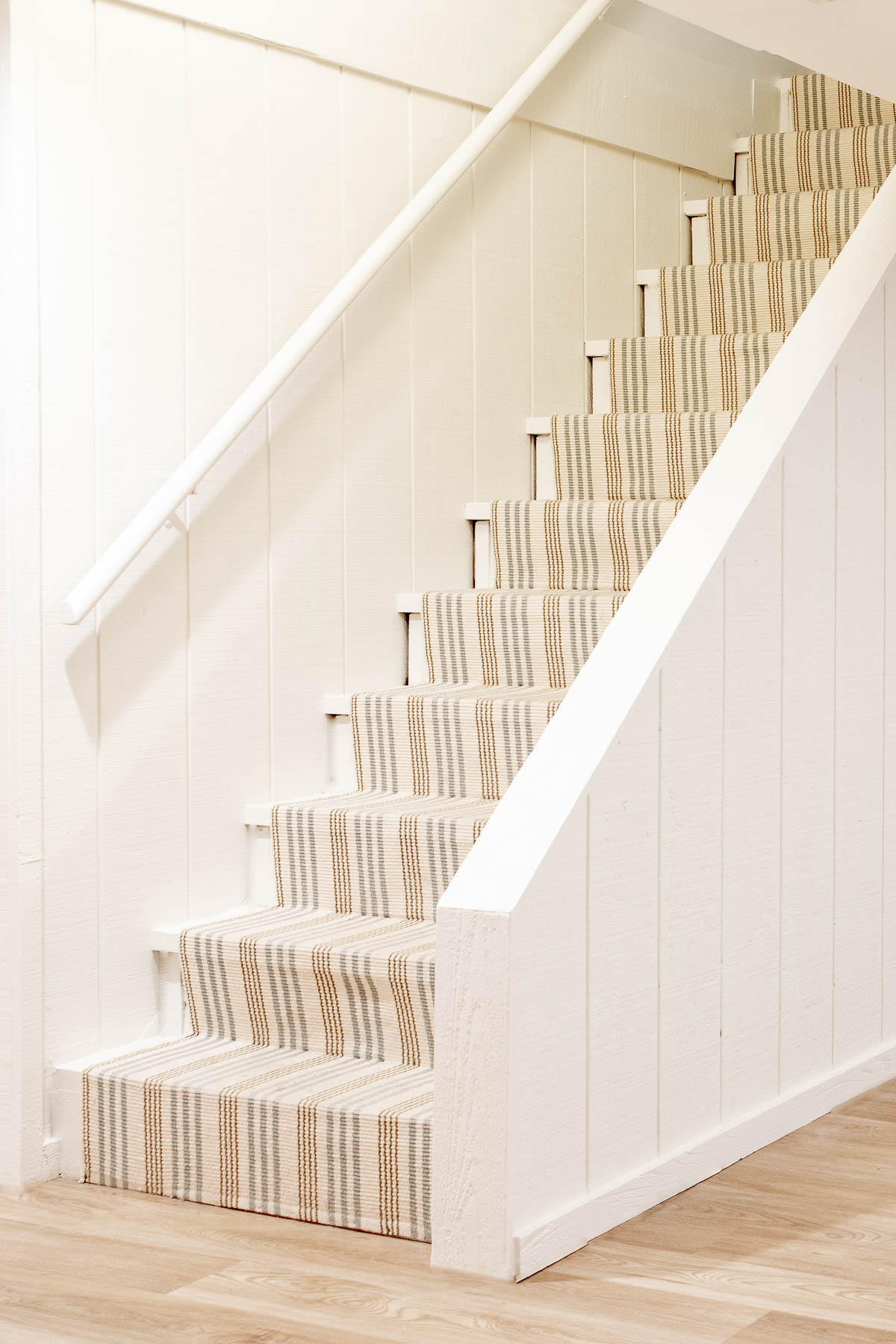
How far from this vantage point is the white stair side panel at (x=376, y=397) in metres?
3.19

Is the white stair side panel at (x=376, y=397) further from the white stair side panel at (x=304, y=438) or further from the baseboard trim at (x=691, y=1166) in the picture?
the baseboard trim at (x=691, y=1166)

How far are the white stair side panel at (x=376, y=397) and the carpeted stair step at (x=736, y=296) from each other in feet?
2.76

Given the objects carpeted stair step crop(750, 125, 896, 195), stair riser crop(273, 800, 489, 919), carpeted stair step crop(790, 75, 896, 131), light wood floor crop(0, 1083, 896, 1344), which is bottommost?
light wood floor crop(0, 1083, 896, 1344)

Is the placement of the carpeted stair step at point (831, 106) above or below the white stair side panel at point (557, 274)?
above

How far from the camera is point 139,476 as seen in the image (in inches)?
107

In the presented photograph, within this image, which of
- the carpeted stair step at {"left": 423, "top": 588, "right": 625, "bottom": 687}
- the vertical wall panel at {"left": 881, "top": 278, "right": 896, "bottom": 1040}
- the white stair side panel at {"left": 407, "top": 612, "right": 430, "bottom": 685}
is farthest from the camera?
the white stair side panel at {"left": 407, "top": 612, "right": 430, "bottom": 685}

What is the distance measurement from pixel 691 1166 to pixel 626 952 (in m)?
0.40

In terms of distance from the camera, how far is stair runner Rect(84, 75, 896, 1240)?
2.35 metres

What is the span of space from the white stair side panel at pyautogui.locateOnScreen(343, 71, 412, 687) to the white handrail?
0.27 ft

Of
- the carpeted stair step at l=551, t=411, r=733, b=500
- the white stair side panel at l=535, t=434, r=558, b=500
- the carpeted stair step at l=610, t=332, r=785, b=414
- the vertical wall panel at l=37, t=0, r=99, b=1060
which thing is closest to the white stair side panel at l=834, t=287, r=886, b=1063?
the carpeted stair step at l=551, t=411, r=733, b=500

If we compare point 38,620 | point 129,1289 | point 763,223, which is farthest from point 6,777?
point 763,223

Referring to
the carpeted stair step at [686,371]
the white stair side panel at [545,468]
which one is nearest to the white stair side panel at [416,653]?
the white stair side panel at [545,468]

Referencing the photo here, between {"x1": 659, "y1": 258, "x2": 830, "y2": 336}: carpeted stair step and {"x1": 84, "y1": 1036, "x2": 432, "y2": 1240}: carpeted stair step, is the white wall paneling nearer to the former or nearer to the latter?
{"x1": 659, "y1": 258, "x2": 830, "y2": 336}: carpeted stair step

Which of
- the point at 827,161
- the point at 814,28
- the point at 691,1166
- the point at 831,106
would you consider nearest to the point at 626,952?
the point at 691,1166
